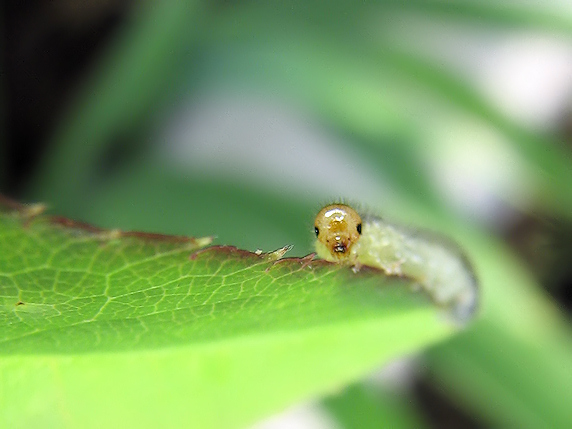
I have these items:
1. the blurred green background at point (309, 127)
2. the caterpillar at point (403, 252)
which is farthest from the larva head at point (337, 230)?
the blurred green background at point (309, 127)

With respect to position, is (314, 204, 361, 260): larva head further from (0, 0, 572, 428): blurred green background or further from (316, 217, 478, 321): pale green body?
(0, 0, 572, 428): blurred green background

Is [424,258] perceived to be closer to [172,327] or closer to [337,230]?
[337,230]

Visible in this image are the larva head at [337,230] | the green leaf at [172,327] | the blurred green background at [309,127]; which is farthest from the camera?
the blurred green background at [309,127]

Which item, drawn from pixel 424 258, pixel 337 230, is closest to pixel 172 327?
pixel 337 230

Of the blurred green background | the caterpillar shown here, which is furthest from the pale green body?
the blurred green background

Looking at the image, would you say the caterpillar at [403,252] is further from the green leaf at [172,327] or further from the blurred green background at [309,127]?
the blurred green background at [309,127]

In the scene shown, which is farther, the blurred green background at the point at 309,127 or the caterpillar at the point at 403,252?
the blurred green background at the point at 309,127
